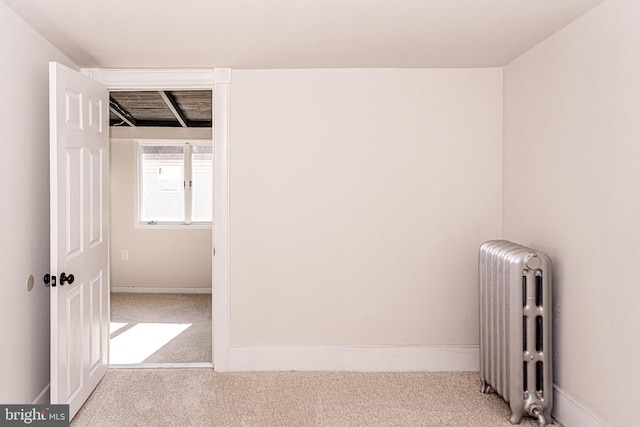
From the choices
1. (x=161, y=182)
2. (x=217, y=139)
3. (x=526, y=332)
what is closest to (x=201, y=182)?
(x=161, y=182)

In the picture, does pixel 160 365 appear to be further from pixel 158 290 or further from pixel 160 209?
pixel 160 209

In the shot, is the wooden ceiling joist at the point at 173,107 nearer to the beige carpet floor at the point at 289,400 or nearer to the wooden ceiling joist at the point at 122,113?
the wooden ceiling joist at the point at 122,113

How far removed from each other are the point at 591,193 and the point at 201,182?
472cm

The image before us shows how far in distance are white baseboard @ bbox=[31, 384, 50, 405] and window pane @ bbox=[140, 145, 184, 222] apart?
138 inches

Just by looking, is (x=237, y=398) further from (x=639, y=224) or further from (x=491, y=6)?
(x=491, y=6)

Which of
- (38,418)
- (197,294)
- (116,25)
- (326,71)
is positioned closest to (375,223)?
(326,71)

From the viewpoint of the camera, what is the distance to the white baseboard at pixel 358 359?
3.51 meters

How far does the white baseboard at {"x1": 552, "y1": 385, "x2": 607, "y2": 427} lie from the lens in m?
2.45

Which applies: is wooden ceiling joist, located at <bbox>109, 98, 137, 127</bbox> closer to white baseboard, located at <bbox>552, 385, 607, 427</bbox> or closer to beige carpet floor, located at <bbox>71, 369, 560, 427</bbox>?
beige carpet floor, located at <bbox>71, 369, 560, 427</bbox>

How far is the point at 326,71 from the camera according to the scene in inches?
137

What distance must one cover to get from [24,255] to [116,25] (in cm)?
132

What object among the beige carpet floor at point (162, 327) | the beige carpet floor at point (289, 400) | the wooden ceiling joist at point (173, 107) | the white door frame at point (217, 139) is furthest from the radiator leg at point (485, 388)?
the wooden ceiling joist at point (173, 107)

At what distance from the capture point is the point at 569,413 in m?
2.64

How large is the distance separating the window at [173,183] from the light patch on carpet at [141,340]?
5.77ft
